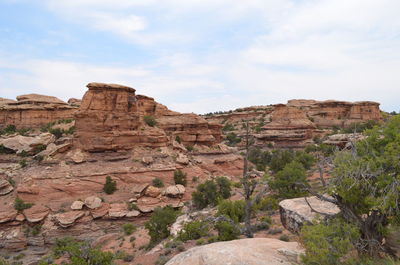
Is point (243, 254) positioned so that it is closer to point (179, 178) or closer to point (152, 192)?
point (152, 192)

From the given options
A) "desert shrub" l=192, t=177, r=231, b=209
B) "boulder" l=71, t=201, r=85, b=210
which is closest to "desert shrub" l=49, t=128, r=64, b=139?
"boulder" l=71, t=201, r=85, b=210

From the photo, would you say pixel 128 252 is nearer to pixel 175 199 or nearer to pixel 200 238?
pixel 200 238

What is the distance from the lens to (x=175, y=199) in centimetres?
2552

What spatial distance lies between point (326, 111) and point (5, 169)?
60699mm

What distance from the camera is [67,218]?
21.8 meters

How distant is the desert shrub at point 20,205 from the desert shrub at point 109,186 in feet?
19.9

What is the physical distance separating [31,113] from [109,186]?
1042 inches

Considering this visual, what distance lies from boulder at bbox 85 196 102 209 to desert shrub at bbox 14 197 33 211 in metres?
4.48

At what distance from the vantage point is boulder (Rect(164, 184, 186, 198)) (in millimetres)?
25469

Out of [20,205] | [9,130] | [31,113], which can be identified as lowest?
[20,205]

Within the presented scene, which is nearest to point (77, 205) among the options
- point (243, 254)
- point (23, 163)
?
point (23, 163)

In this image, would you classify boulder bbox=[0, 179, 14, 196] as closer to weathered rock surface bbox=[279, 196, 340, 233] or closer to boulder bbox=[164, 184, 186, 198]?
boulder bbox=[164, 184, 186, 198]

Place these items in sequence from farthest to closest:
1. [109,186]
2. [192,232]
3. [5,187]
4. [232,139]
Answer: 1. [232,139]
2. [109,186]
3. [5,187]
4. [192,232]

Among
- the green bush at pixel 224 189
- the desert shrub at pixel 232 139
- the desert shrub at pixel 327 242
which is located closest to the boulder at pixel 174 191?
the green bush at pixel 224 189
